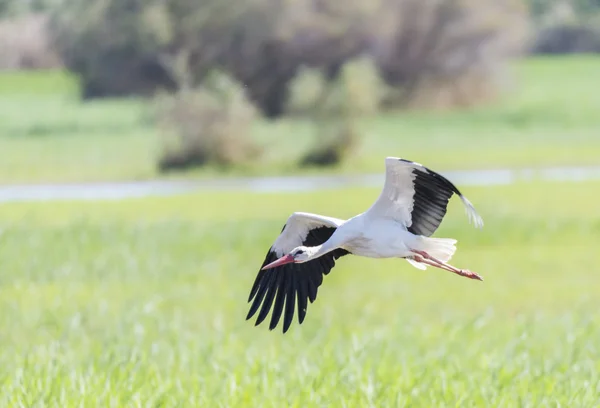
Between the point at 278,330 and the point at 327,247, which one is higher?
the point at 327,247

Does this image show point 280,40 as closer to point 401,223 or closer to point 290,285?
point 290,285

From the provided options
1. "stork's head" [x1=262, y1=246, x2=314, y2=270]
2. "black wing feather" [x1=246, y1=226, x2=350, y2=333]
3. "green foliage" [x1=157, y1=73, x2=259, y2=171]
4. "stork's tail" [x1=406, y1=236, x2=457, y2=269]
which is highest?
"stork's tail" [x1=406, y1=236, x2=457, y2=269]

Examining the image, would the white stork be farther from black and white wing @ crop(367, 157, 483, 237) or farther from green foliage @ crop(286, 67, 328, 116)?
green foliage @ crop(286, 67, 328, 116)

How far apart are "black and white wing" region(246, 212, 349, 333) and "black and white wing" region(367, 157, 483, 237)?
0.67m

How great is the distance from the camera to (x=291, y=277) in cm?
641

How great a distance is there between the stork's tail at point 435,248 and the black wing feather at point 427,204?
0.21ft

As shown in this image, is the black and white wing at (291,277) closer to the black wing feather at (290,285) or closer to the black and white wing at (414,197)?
the black wing feather at (290,285)

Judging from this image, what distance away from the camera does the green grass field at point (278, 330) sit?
7.15 meters

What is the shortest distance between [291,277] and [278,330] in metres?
3.66

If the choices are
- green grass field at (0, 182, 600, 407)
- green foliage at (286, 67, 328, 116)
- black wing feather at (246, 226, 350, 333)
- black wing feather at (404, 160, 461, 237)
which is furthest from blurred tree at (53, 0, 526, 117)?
black wing feather at (404, 160, 461, 237)

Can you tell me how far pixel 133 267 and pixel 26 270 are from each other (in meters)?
1.12

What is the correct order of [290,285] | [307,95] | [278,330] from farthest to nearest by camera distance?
[307,95]
[278,330]
[290,285]

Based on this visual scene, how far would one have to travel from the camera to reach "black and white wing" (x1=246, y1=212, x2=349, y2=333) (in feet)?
19.6

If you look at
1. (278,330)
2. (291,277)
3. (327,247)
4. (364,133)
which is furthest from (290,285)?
(364,133)
